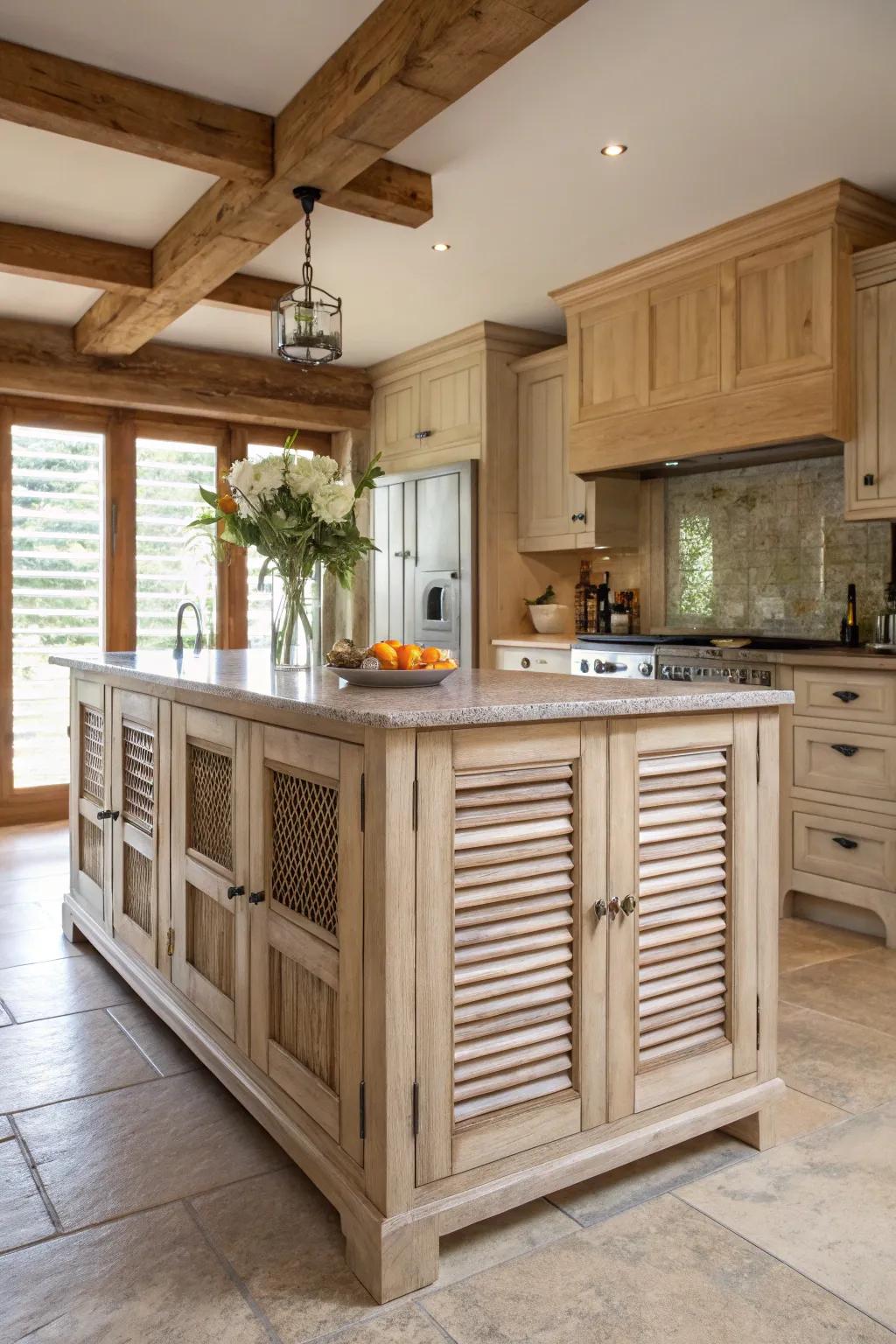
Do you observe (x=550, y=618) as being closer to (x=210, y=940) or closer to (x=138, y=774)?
(x=138, y=774)

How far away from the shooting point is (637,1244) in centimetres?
169

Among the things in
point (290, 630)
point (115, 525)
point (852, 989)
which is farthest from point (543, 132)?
point (115, 525)

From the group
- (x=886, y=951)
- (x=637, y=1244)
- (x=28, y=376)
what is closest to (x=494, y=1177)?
(x=637, y=1244)

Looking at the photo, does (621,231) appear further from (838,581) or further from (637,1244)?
(637,1244)

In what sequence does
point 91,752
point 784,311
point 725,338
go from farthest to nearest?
point 725,338, point 784,311, point 91,752

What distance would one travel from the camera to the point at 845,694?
341 centimetres

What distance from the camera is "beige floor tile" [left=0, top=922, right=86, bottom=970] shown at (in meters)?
3.16

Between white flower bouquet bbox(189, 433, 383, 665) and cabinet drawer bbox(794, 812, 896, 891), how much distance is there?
1.93 m

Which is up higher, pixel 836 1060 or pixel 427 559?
pixel 427 559

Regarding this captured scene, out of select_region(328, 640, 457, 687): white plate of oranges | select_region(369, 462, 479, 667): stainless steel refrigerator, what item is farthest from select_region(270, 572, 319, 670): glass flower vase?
select_region(369, 462, 479, 667): stainless steel refrigerator

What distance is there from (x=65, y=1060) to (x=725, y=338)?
3.32 metres

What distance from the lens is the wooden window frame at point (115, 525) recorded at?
5.39 m

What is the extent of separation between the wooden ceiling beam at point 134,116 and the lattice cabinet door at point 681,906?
2.24 metres

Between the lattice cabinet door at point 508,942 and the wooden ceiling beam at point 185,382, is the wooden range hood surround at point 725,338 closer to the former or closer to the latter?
the wooden ceiling beam at point 185,382
